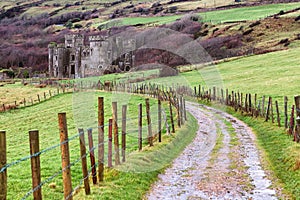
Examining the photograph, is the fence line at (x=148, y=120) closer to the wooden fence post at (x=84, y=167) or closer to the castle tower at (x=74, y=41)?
the wooden fence post at (x=84, y=167)

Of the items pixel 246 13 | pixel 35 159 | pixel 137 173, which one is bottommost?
pixel 137 173

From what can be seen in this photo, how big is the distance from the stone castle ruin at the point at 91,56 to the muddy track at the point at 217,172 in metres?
71.1

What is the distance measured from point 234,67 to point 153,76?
14142 mm

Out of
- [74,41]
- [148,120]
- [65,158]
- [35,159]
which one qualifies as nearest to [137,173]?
[65,158]

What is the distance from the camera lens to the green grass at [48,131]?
13620mm

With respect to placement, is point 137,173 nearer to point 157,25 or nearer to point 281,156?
point 281,156

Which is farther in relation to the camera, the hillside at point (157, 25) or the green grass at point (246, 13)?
the green grass at point (246, 13)

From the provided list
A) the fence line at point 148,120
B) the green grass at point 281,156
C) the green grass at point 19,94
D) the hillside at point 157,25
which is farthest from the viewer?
the hillside at point 157,25

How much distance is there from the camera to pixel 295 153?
16.2m

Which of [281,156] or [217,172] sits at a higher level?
[281,156]

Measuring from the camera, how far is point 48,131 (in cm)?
3016

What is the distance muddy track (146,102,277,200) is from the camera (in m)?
12.7

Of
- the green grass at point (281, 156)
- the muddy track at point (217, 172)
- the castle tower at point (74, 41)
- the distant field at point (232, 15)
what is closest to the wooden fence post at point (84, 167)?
the muddy track at point (217, 172)

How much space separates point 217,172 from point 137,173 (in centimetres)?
314
